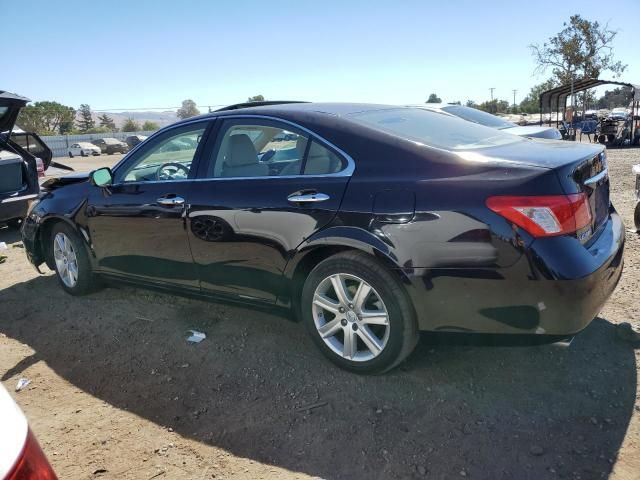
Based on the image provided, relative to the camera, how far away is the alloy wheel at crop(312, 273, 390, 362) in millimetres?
2979

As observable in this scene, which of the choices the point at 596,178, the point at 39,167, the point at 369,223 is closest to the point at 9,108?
the point at 39,167

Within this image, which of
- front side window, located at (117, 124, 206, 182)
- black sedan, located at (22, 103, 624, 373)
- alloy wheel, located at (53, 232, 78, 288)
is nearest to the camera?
black sedan, located at (22, 103, 624, 373)

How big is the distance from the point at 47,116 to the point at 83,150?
33.6 metres

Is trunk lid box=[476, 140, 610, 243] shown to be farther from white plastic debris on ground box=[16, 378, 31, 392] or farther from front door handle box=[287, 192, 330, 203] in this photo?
white plastic debris on ground box=[16, 378, 31, 392]

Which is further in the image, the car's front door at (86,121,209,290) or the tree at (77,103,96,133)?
the tree at (77,103,96,133)

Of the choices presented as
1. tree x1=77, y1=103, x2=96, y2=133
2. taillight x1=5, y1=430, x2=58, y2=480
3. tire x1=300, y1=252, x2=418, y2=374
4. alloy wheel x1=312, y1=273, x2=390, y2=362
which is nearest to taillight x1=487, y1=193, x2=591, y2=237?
tire x1=300, y1=252, x2=418, y2=374

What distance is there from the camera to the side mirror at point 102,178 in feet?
13.6

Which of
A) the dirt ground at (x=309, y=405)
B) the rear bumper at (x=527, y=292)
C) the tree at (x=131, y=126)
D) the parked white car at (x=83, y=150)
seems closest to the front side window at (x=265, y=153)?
the rear bumper at (x=527, y=292)

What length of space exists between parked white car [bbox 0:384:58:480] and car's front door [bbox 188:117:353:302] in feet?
6.36

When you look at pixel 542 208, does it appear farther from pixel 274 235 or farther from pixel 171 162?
pixel 171 162

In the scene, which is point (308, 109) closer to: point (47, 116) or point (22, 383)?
point (22, 383)

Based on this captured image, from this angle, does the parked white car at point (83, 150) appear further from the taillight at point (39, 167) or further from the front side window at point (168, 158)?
A: the front side window at point (168, 158)

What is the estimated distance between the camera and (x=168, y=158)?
420cm

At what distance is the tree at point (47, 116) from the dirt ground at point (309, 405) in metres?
65.8
